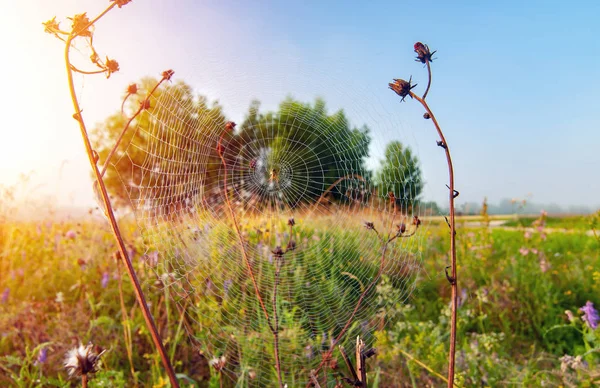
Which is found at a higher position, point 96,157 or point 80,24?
point 80,24

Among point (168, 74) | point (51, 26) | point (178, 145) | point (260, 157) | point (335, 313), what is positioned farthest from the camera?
point (335, 313)

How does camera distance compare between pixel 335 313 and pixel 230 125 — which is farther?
pixel 335 313

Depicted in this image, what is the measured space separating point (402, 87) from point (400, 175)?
55cm

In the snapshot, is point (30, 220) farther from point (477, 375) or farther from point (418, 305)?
point (477, 375)

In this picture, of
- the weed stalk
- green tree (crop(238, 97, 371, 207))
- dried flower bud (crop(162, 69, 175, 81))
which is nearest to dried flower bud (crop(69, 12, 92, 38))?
the weed stalk

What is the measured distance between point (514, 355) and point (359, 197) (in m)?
1.77

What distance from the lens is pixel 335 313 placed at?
213 cm

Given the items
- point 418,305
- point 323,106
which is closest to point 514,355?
point 418,305

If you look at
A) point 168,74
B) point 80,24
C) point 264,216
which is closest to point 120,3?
point 80,24

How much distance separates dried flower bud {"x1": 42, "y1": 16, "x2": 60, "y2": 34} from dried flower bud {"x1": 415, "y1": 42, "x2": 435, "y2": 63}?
708mm

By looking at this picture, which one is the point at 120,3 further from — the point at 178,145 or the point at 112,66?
the point at 178,145

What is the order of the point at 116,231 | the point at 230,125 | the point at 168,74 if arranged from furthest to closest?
the point at 230,125 < the point at 168,74 < the point at 116,231

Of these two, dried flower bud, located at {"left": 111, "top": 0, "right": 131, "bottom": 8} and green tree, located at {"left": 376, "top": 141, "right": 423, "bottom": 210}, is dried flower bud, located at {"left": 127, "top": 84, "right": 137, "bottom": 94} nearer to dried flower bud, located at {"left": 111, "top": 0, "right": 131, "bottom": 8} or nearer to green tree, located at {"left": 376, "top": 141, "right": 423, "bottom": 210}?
dried flower bud, located at {"left": 111, "top": 0, "right": 131, "bottom": 8}

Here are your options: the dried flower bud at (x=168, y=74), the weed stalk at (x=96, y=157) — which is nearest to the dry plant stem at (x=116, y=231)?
the weed stalk at (x=96, y=157)
